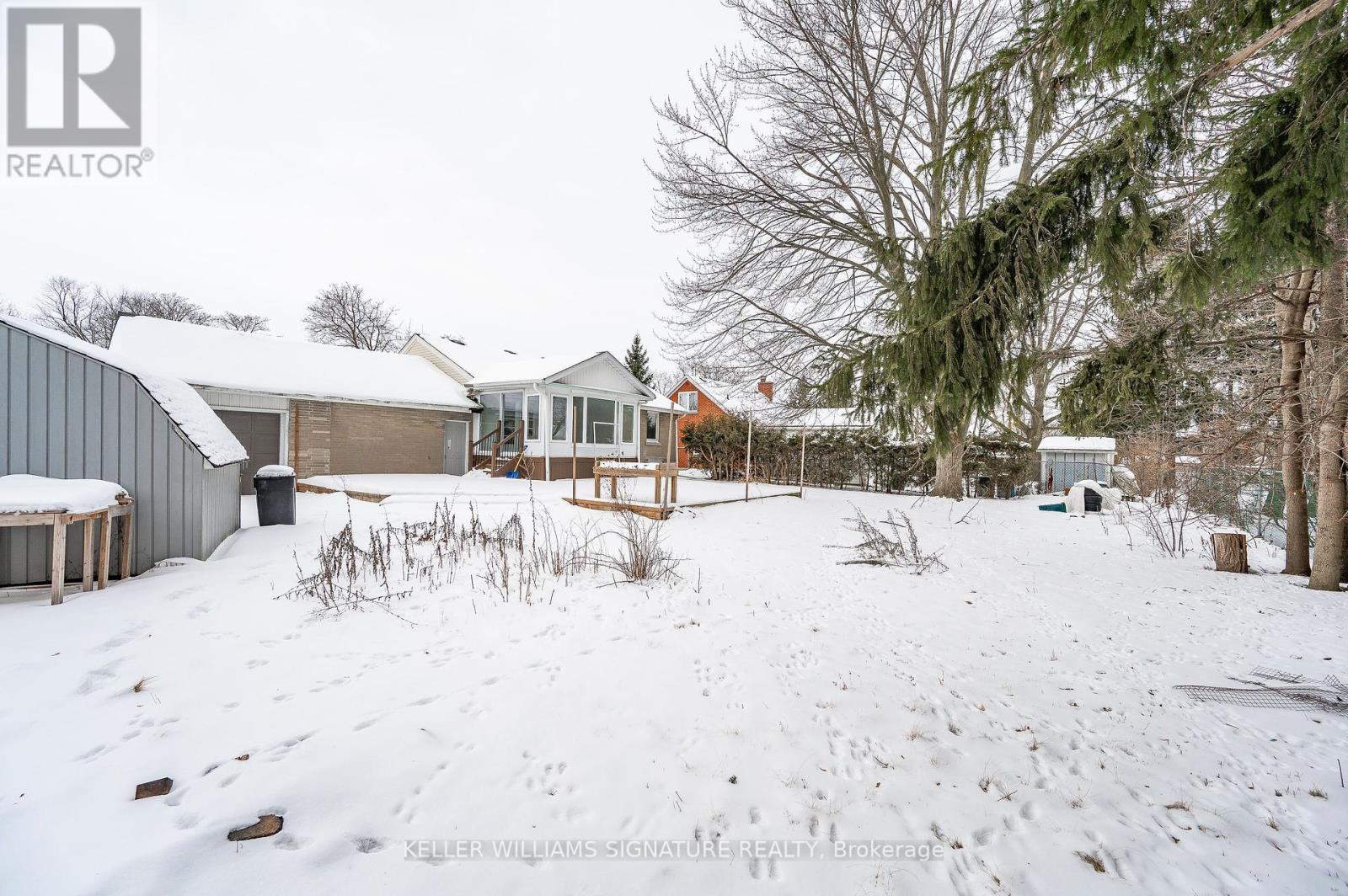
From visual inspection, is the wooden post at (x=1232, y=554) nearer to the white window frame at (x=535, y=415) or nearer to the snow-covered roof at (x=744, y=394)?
the snow-covered roof at (x=744, y=394)

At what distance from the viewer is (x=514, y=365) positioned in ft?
59.7

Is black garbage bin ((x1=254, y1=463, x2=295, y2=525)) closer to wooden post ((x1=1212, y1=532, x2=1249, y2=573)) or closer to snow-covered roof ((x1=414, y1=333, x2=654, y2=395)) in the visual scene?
snow-covered roof ((x1=414, y1=333, x2=654, y2=395))

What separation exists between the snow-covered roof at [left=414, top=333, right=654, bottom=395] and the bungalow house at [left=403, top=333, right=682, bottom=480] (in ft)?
0.11

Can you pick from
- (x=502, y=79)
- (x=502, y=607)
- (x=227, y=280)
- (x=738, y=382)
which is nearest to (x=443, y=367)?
(x=502, y=79)

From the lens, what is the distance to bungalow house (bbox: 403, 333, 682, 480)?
15578 mm

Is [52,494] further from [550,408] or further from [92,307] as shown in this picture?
[92,307]

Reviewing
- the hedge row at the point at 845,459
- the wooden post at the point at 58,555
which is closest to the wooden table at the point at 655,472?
the hedge row at the point at 845,459

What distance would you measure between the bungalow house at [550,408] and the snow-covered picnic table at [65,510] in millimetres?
10594

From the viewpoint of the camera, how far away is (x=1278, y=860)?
1854 millimetres

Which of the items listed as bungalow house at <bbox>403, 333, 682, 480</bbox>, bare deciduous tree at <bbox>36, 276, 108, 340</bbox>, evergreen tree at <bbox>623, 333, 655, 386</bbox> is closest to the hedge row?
bungalow house at <bbox>403, 333, 682, 480</bbox>

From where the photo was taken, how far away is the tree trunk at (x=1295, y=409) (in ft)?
18.0

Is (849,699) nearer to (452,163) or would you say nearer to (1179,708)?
(1179,708)

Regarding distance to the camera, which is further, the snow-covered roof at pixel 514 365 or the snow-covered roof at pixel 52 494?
the snow-covered roof at pixel 514 365

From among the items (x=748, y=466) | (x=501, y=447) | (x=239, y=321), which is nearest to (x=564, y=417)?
(x=501, y=447)
